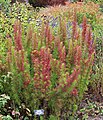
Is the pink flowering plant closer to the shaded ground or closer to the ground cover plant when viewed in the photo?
the ground cover plant

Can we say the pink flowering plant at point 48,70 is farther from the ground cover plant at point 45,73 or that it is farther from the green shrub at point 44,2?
the green shrub at point 44,2

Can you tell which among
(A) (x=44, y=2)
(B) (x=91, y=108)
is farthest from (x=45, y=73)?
(A) (x=44, y=2)

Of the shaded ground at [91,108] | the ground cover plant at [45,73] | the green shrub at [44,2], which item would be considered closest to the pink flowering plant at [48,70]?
the ground cover plant at [45,73]

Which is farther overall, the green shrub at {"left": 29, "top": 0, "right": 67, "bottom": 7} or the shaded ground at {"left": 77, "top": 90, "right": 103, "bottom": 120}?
the green shrub at {"left": 29, "top": 0, "right": 67, "bottom": 7}

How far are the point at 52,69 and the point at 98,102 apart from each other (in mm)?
1459

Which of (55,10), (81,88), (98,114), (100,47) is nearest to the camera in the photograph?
(81,88)

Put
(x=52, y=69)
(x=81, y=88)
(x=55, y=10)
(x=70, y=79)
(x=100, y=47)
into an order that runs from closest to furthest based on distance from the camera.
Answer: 1. (x=70, y=79)
2. (x=52, y=69)
3. (x=81, y=88)
4. (x=100, y=47)
5. (x=55, y=10)

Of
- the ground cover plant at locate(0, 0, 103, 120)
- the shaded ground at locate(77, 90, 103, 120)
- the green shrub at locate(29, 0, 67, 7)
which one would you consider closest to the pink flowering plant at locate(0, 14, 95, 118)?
the ground cover plant at locate(0, 0, 103, 120)

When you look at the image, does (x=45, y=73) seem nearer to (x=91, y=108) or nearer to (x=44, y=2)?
(x=91, y=108)

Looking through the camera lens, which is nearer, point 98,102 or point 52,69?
point 52,69

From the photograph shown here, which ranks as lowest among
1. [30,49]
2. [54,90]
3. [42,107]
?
[42,107]

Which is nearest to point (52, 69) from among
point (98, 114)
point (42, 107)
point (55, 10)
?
point (42, 107)

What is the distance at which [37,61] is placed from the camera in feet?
13.0

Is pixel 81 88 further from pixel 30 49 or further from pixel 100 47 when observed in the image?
pixel 100 47
